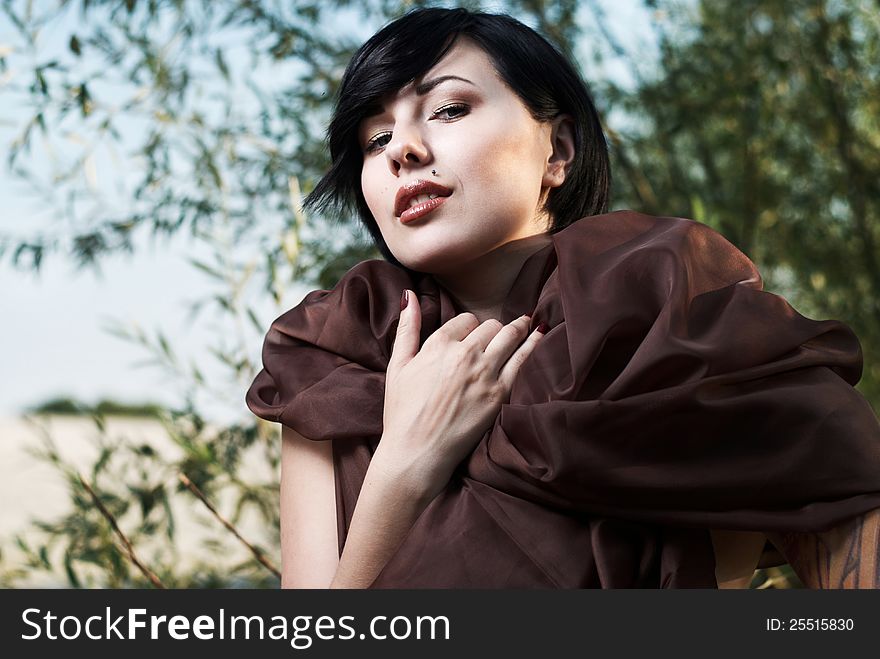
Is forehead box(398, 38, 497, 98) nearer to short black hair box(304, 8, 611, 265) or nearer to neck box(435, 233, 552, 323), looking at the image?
short black hair box(304, 8, 611, 265)

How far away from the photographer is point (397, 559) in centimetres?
112

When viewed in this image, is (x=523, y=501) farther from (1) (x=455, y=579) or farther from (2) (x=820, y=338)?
(2) (x=820, y=338)

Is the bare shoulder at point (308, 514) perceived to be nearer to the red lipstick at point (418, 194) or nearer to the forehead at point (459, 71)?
the red lipstick at point (418, 194)

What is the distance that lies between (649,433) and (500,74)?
0.55 m

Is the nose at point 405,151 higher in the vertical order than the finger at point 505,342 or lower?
higher

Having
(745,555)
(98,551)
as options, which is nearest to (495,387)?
(745,555)

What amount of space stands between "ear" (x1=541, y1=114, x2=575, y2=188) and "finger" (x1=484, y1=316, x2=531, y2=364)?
Answer: 0.26 metres

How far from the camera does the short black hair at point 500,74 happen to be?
1309 millimetres

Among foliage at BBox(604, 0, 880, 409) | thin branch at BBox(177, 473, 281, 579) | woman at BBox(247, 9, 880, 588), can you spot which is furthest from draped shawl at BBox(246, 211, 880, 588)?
foliage at BBox(604, 0, 880, 409)

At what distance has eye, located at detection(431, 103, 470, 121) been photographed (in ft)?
4.20

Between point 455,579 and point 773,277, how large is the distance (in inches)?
112

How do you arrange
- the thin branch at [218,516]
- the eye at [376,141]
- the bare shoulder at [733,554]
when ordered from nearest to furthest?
1. the bare shoulder at [733,554]
2. the eye at [376,141]
3. the thin branch at [218,516]

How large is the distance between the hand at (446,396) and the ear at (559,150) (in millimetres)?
262

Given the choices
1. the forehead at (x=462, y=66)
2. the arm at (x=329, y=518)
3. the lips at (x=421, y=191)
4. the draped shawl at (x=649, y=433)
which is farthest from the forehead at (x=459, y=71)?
the arm at (x=329, y=518)
